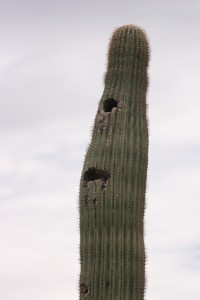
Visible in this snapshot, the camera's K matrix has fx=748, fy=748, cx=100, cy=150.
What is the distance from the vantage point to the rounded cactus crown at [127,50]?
1309 cm

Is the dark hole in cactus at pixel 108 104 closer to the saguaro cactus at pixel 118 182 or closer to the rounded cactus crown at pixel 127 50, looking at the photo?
the saguaro cactus at pixel 118 182

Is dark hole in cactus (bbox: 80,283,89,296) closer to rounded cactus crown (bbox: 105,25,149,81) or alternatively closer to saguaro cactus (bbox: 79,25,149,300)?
saguaro cactus (bbox: 79,25,149,300)

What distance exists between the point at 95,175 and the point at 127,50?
2.41 m

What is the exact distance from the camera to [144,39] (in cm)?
1335

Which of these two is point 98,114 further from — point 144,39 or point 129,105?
point 144,39

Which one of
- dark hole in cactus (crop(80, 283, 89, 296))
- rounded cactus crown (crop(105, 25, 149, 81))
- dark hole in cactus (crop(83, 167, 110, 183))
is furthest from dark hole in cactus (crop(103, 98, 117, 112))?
dark hole in cactus (crop(80, 283, 89, 296))

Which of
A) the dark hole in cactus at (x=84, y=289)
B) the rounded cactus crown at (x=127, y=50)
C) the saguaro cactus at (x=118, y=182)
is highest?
the rounded cactus crown at (x=127, y=50)

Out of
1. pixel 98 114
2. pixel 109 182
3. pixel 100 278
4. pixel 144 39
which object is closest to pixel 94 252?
pixel 100 278

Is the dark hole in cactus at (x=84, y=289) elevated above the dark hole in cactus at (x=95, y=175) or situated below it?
below

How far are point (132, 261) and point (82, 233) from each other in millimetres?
956

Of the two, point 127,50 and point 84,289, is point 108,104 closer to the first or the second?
point 127,50

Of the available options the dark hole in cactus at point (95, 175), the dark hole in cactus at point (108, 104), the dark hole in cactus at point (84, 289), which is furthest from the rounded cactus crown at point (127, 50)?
the dark hole in cactus at point (84, 289)

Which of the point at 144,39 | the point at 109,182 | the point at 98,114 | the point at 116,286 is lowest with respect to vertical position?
the point at 116,286

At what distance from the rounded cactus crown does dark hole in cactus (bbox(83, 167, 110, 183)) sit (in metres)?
1.86
